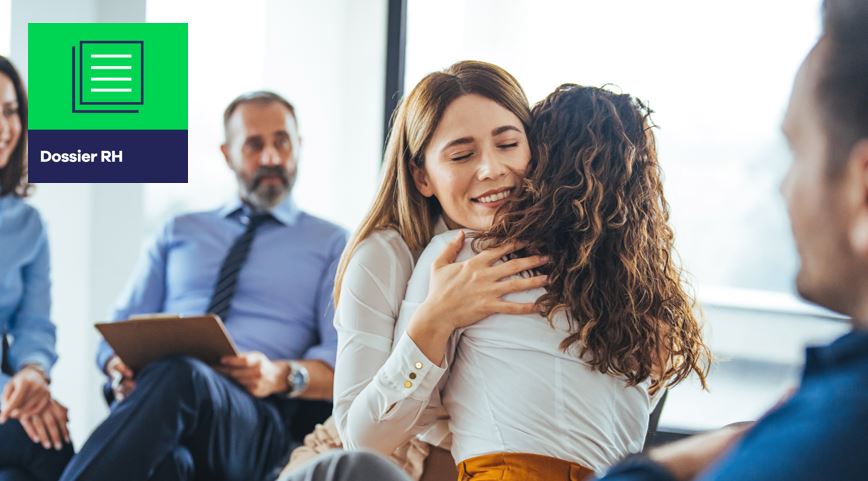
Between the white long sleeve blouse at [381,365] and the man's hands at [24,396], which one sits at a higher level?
the white long sleeve blouse at [381,365]

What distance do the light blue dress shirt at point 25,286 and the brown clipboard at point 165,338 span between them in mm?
404

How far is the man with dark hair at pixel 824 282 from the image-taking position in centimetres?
66

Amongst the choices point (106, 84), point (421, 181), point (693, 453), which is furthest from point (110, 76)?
point (693, 453)

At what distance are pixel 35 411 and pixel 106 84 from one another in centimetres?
90

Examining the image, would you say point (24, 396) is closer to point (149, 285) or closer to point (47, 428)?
point (47, 428)

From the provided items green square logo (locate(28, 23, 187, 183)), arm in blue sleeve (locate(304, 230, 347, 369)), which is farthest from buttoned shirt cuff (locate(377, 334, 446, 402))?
green square logo (locate(28, 23, 187, 183))

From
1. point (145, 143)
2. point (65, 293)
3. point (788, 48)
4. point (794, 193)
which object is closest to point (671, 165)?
point (788, 48)

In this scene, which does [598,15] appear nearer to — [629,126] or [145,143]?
[145,143]

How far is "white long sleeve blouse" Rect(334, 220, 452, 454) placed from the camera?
158 cm

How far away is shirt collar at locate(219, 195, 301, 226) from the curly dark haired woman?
1.42 m

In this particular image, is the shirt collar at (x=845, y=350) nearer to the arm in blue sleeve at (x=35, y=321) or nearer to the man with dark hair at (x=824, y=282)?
the man with dark hair at (x=824, y=282)

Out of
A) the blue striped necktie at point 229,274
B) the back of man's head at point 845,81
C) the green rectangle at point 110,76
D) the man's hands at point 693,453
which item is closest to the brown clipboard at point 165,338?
the blue striped necktie at point 229,274

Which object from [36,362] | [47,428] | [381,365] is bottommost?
[47,428]

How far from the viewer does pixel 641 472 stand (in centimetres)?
79
